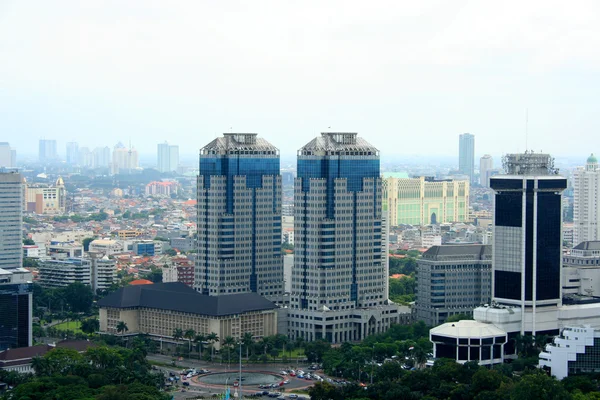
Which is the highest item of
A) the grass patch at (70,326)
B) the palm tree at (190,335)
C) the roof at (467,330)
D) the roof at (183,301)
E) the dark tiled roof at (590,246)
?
the dark tiled roof at (590,246)

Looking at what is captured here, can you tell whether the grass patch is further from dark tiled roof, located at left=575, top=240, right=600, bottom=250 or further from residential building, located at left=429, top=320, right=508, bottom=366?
dark tiled roof, located at left=575, top=240, right=600, bottom=250

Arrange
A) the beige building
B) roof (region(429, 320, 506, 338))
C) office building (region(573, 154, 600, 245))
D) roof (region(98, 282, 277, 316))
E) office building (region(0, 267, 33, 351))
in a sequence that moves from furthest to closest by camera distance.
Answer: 1. office building (region(573, 154, 600, 245))
2. roof (region(98, 282, 277, 316))
3. the beige building
4. office building (region(0, 267, 33, 351))
5. roof (region(429, 320, 506, 338))

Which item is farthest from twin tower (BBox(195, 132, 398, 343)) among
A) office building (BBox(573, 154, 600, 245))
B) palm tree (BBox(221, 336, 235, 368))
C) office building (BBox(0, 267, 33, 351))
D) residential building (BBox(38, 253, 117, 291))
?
office building (BBox(573, 154, 600, 245))

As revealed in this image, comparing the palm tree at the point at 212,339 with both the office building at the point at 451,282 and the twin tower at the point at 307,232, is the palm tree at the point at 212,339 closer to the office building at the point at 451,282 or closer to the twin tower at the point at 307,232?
the twin tower at the point at 307,232

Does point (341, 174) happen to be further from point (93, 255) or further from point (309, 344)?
point (93, 255)

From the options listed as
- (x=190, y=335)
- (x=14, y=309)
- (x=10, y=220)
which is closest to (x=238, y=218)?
(x=190, y=335)

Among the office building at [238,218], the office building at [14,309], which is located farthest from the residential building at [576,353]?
the office building at [14,309]

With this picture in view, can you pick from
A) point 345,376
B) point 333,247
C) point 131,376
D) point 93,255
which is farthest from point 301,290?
point 93,255
